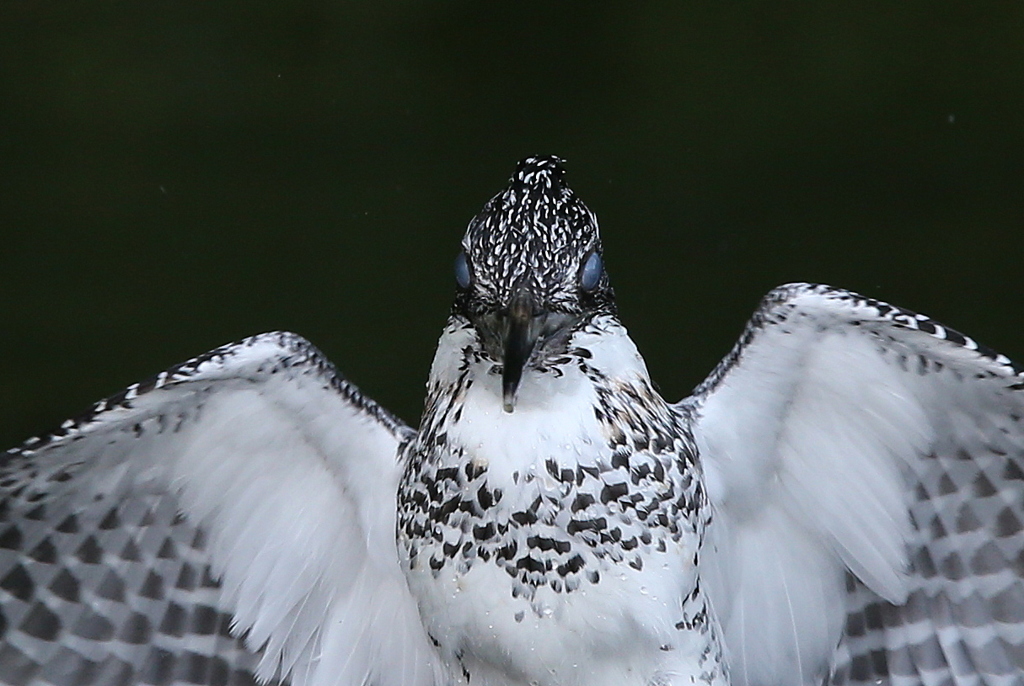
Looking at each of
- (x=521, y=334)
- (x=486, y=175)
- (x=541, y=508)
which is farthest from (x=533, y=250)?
(x=486, y=175)

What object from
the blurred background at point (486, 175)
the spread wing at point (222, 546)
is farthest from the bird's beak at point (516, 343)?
the blurred background at point (486, 175)

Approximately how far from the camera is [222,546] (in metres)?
2.78

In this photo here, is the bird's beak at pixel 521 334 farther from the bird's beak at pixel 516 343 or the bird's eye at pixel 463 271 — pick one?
the bird's eye at pixel 463 271

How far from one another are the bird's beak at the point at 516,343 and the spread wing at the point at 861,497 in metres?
0.60

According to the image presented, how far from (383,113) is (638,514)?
107 inches

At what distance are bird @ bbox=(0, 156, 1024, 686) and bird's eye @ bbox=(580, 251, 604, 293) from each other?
1cm

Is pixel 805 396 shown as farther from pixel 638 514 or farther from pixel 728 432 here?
pixel 638 514

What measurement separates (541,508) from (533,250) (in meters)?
0.41

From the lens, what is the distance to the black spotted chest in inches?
90.3

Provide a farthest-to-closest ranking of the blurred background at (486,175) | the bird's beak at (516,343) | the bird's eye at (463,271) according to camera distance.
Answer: the blurred background at (486,175), the bird's eye at (463,271), the bird's beak at (516,343)

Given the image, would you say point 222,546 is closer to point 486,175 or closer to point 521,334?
point 521,334

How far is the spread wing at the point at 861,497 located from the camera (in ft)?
8.34

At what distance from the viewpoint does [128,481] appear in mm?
2682

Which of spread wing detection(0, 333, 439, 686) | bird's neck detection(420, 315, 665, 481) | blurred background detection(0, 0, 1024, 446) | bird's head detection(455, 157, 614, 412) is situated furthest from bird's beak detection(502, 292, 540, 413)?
blurred background detection(0, 0, 1024, 446)
